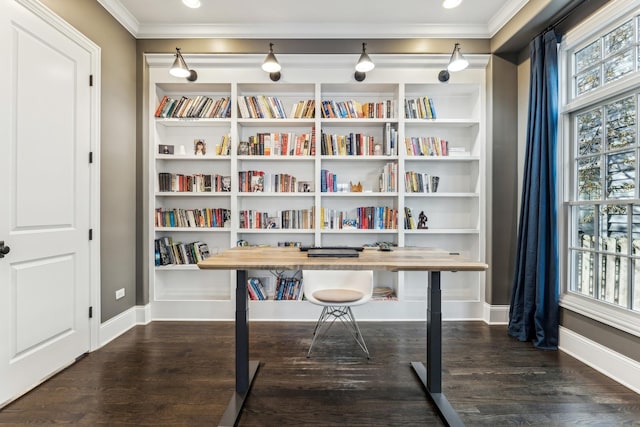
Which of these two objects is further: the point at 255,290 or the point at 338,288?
the point at 255,290

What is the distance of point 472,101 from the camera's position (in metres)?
3.40

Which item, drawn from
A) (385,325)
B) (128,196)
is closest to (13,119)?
(128,196)

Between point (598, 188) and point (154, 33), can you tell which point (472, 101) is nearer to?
point (598, 188)

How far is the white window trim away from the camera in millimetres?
2078

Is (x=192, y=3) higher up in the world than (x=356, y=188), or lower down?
higher up

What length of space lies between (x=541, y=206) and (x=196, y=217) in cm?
326

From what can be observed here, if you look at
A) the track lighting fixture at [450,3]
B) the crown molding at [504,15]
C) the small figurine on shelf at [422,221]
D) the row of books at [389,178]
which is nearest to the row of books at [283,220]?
the row of books at [389,178]

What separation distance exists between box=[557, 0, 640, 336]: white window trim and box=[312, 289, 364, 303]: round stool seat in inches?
67.4

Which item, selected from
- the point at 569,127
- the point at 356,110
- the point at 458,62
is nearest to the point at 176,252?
the point at 356,110

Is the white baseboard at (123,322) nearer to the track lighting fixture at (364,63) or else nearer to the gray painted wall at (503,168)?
the track lighting fixture at (364,63)

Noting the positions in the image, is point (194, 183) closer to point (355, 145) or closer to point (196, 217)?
point (196, 217)

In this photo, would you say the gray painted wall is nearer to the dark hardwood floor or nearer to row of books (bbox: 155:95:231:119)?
the dark hardwood floor

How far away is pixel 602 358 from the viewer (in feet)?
7.25

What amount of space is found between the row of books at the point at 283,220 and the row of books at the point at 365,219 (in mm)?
155
